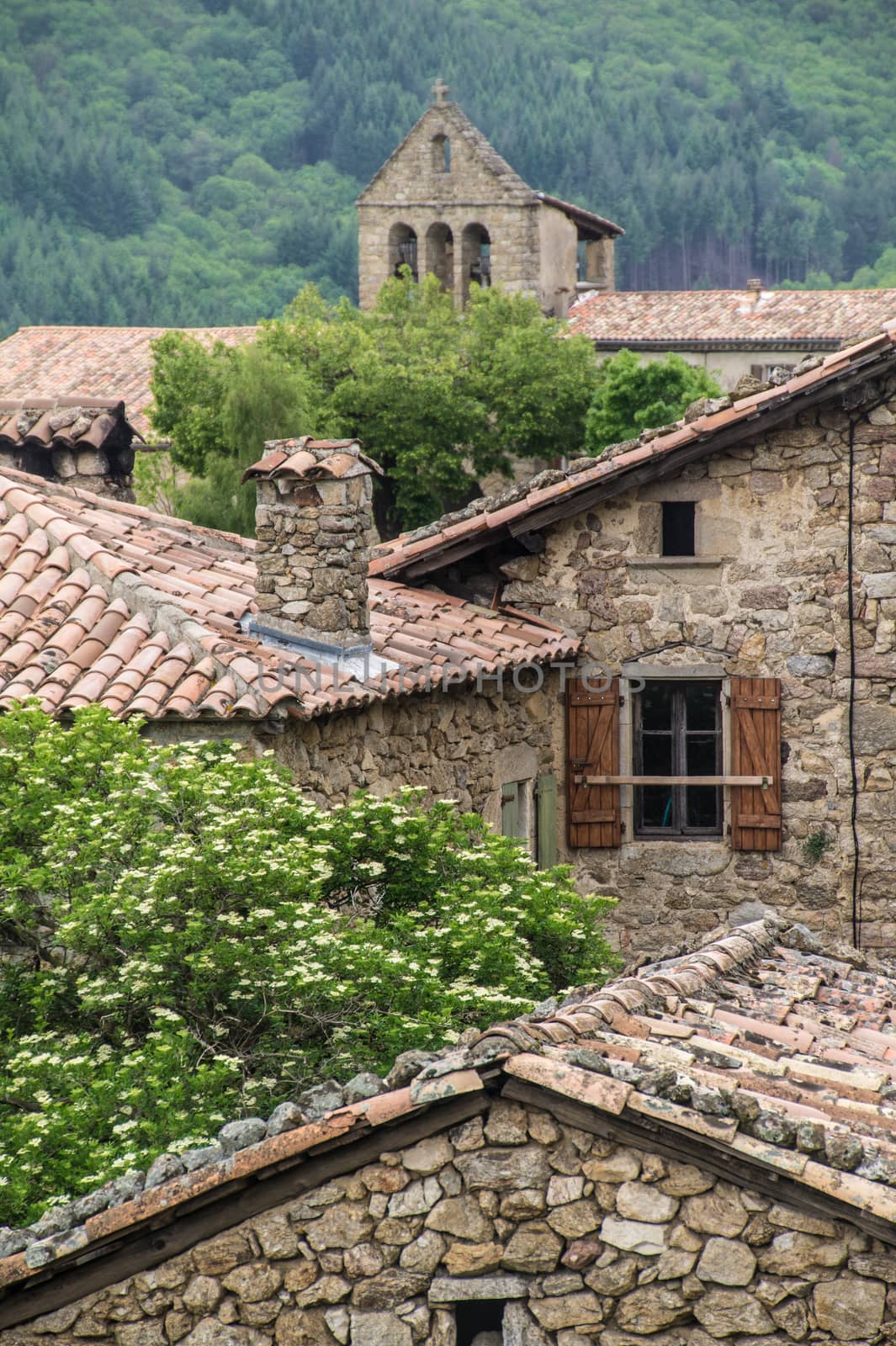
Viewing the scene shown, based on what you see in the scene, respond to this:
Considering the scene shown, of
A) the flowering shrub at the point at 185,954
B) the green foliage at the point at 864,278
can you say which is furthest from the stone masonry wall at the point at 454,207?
the flowering shrub at the point at 185,954

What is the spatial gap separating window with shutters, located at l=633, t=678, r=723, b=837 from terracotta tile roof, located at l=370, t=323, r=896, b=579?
5.07 feet

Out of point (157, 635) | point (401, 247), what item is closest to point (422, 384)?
point (401, 247)

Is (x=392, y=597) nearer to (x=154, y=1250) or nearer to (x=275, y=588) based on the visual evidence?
(x=275, y=588)

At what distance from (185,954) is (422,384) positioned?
2878 centimetres

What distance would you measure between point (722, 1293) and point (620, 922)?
8.75 meters

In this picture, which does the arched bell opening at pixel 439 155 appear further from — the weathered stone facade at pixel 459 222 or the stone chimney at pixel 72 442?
the stone chimney at pixel 72 442

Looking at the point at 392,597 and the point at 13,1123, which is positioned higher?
the point at 392,597

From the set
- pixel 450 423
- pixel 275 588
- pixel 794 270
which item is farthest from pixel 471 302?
pixel 794 270

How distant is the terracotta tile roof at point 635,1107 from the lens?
5.60m

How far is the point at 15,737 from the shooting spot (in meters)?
8.88

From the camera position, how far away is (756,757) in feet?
46.1

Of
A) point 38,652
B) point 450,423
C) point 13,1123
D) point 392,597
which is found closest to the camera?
point 13,1123

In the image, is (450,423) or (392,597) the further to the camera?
(450,423)

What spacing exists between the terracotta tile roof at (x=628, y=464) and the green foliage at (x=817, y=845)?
9.18 ft
